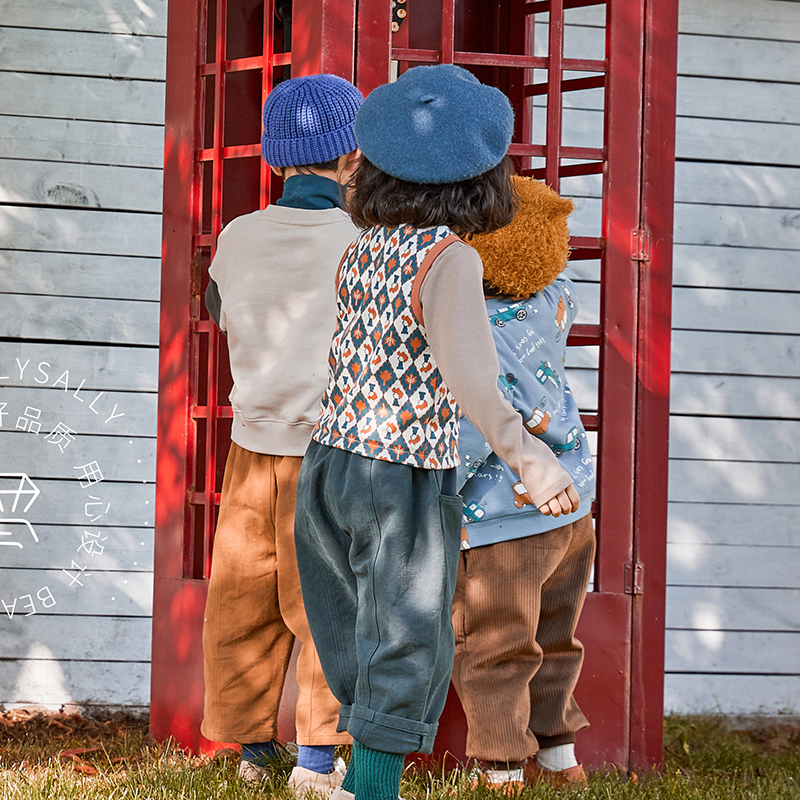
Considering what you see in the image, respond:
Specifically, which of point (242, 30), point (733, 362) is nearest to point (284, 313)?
point (242, 30)

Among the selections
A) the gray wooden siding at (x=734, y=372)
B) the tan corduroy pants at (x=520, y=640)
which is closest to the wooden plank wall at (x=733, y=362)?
the gray wooden siding at (x=734, y=372)

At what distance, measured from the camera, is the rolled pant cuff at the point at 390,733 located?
5.85ft

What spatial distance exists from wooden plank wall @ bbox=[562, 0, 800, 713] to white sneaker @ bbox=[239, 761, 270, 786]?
2149 millimetres

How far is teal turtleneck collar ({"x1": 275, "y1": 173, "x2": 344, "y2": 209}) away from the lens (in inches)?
93.1

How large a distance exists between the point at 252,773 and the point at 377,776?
0.78m

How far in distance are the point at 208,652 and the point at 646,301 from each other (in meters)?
1.51

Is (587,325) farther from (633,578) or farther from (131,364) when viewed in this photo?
(131,364)

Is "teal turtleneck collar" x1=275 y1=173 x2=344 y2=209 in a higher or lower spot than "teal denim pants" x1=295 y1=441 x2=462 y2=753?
higher

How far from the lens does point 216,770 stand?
253 cm

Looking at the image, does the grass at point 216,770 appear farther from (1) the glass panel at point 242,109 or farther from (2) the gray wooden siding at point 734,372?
(1) the glass panel at point 242,109

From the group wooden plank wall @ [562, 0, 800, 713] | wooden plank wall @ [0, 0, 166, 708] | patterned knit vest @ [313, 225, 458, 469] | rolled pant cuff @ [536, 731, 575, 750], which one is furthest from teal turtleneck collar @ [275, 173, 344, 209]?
wooden plank wall @ [562, 0, 800, 713]

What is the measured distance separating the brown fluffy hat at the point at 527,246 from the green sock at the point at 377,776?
1.12 m

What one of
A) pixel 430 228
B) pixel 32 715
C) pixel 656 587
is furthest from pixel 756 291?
pixel 32 715

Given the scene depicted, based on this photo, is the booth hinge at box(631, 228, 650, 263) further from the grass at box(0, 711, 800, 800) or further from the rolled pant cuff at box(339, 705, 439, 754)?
the rolled pant cuff at box(339, 705, 439, 754)
